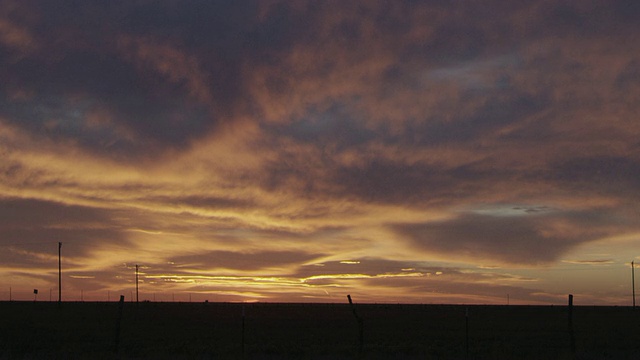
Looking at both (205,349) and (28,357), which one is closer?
(28,357)

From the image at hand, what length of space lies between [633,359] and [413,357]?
800 centimetres

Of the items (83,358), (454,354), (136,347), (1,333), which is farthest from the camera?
(1,333)

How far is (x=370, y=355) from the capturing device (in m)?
25.0

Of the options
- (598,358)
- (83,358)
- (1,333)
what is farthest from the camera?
(1,333)

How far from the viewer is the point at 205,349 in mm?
28250

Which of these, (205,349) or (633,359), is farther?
(205,349)

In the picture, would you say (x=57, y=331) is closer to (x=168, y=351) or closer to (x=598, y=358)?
(x=168, y=351)

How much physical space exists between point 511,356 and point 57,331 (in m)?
31.4

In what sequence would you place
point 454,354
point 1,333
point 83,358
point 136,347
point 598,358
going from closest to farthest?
point 83,358 → point 598,358 → point 454,354 → point 136,347 → point 1,333

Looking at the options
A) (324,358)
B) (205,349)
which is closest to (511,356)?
(324,358)

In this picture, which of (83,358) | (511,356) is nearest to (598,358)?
(511,356)

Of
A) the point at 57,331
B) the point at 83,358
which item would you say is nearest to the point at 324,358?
the point at 83,358

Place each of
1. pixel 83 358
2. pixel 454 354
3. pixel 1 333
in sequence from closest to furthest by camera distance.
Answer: pixel 83 358 < pixel 454 354 < pixel 1 333

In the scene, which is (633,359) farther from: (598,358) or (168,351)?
(168,351)
